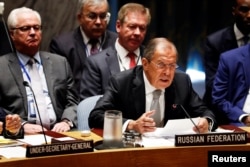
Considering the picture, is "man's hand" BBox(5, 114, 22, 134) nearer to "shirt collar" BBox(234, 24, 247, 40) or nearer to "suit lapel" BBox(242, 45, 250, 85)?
"suit lapel" BBox(242, 45, 250, 85)

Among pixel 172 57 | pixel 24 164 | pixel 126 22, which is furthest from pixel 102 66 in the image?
pixel 24 164

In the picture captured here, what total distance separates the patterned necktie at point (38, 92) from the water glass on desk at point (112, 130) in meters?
1.28

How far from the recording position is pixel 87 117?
4.20m

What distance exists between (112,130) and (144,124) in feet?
1.16

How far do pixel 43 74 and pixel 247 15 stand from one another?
1933 mm

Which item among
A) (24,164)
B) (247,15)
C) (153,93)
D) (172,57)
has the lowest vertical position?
(24,164)

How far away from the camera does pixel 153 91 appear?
4016 mm

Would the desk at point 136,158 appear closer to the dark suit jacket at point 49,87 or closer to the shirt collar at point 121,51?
the dark suit jacket at point 49,87

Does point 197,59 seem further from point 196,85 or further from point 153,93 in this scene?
point 153,93

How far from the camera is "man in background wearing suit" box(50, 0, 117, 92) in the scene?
5.22 metres

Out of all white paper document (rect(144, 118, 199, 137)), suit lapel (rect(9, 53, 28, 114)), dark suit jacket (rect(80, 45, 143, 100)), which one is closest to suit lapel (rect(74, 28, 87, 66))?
dark suit jacket (rect(80, 45, 143, 100))

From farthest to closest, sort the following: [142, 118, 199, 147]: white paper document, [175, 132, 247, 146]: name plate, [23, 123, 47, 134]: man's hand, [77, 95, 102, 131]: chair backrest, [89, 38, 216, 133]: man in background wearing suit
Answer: [77, 95, 102, 131]: chair backrest < [23, 123, 47, 134]: man's hand < [89, 38, 216, 133]: man in background wearing suit < [142, 118, 199, 147]: white paper document < [175, 132, 247, 146]: name plate

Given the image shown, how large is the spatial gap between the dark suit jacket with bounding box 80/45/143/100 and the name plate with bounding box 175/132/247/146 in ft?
5.46

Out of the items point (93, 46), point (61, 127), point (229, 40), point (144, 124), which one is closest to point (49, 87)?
point (61, 127)
